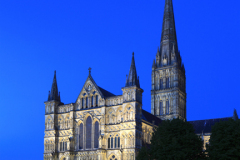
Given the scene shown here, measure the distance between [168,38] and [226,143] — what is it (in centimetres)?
4498

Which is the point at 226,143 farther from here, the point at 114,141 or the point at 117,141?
the point at 114,141

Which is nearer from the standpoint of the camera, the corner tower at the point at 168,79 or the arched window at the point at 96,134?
the arched window at the point at 96,134

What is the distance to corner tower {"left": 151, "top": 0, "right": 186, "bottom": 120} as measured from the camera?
7794 cm

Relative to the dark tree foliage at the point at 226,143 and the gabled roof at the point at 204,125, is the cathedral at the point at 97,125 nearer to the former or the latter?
the dark tree foliage at the point at 226,143

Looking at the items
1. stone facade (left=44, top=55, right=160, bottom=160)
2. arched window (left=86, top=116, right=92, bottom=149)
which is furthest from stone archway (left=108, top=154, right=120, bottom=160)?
arched window (left=86, top=116, right=92, bottom=149)

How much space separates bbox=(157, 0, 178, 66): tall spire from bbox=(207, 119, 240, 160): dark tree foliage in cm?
3883

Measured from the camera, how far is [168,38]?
83688mm

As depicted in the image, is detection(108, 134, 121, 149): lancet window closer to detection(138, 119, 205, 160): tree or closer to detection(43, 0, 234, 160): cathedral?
detection(43, 0, 234, 160): cathedral

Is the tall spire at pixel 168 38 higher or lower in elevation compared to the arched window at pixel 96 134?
higher

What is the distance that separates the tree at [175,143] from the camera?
144ft

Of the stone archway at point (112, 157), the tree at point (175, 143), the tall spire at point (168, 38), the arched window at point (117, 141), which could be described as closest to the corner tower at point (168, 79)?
the tall spire at point (168, 38)

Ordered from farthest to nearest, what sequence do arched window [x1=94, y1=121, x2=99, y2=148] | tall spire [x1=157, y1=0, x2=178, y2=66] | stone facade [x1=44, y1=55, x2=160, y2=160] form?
1. tall spire [x1=157, y1=0, x2=178, y2=66]
2. arched window [x1=94, y1=121, x2=99, y2=148]
3. stone facade [x1=44, y1=55, x2=160, y2=160]

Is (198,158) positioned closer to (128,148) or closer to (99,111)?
(128,148)

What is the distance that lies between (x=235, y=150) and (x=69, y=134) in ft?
92.7
